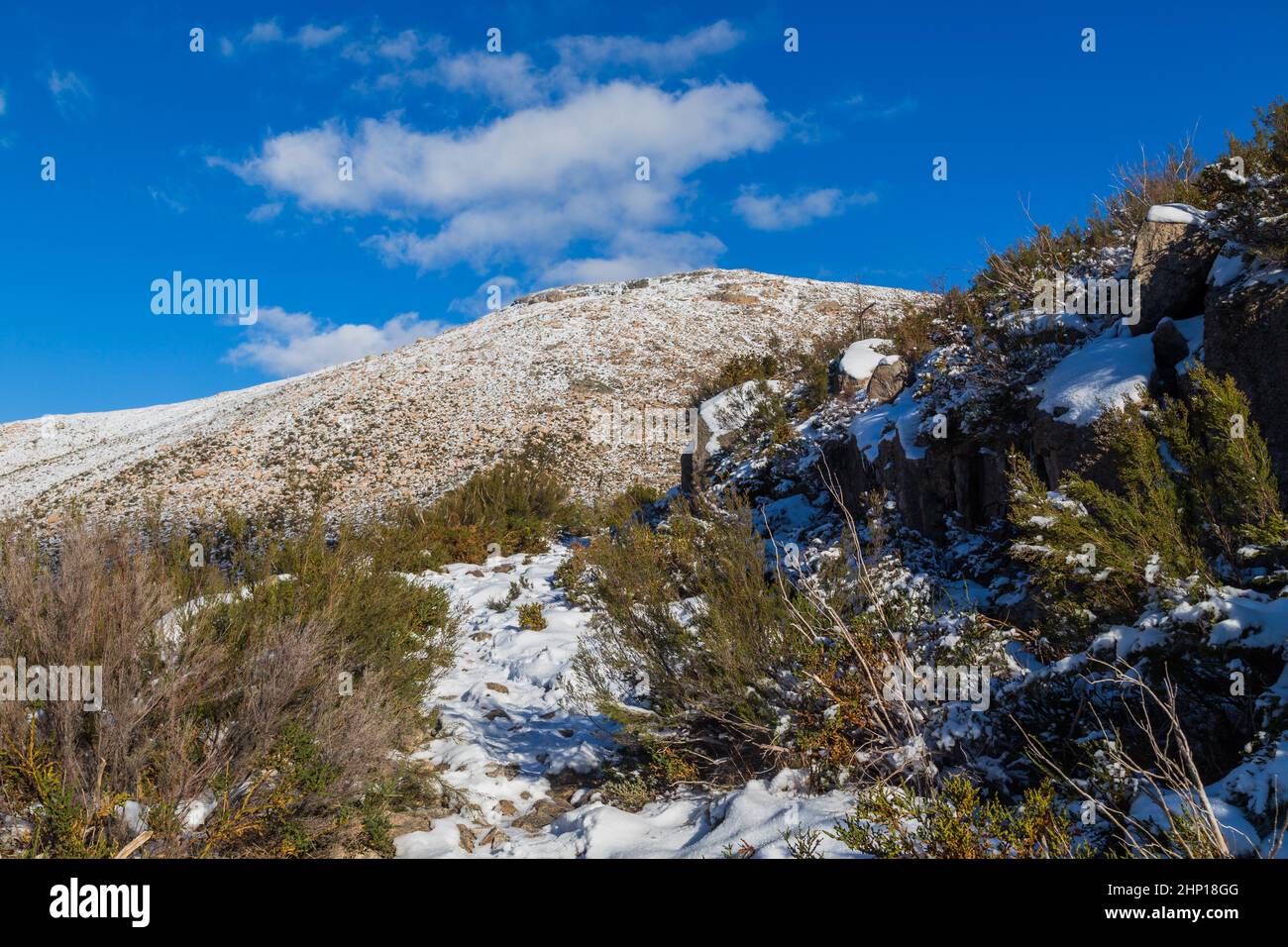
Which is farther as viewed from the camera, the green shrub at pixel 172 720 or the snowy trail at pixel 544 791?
the snowy trail at pixel 544 791

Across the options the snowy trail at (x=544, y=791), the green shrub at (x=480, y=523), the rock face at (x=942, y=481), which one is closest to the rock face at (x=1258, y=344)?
the rock face at (x=942, y=481)

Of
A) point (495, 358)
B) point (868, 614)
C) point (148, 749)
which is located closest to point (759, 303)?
point (495, 358)

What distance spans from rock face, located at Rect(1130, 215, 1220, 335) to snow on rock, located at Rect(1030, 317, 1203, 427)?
0.23 meters

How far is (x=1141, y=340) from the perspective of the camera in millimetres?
5184

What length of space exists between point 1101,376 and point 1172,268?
1.35 m

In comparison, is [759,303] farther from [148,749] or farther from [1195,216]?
[148,749]

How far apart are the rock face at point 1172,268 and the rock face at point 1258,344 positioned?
0.84m

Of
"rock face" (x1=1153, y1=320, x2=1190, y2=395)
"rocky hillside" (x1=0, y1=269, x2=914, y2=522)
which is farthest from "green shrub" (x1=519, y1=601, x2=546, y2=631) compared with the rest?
"rocky hillside" (x1=0, y1=269, x2=914, y2=522)

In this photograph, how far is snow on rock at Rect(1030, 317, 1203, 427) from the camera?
15.6ft

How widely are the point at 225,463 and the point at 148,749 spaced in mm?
20490

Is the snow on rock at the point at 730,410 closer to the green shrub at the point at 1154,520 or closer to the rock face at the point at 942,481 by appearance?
the rock face at the point at 942,481

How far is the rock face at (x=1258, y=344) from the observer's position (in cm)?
400

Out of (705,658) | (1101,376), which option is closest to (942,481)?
(1101,376)

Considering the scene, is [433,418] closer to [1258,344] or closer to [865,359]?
[865,359]
